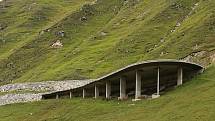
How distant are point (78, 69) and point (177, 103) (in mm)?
64297

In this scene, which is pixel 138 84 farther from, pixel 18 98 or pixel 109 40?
pixel 109 40

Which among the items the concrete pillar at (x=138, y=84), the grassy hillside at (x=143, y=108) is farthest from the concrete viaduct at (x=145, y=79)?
the grassy hillside at (x=143, y=108)

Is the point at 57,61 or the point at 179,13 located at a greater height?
the point at 179,13

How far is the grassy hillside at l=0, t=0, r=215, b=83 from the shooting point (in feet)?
331

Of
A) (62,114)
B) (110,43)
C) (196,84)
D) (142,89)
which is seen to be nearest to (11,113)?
(62,114)

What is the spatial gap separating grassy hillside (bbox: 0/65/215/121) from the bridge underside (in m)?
2.22

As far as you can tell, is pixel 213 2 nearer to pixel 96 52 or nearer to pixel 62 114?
pixel 96 52

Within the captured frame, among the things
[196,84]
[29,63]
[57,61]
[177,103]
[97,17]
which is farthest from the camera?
[97,17]

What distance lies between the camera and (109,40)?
5517 inches

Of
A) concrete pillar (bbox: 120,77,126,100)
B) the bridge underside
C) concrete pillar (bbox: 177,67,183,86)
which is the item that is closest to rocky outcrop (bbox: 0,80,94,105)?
the bridge underside

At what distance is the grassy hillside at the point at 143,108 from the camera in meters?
43.1

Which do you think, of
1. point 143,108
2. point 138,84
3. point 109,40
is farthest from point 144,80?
point 109,40

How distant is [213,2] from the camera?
429ft

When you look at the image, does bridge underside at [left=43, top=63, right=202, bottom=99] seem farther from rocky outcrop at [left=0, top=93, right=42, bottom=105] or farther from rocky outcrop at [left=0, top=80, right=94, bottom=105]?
rocky outcrop at [left=0, top=80, right=94, bottom=105]
